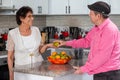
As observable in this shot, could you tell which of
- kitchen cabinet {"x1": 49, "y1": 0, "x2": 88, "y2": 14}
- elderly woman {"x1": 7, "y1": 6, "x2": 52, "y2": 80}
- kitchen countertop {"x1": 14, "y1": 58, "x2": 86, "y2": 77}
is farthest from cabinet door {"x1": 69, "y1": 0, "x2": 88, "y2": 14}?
kitchen countertop {"x1": 14, "y1": 58, "x2": 86, "y2": 77}

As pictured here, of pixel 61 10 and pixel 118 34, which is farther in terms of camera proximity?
pixel 61 10

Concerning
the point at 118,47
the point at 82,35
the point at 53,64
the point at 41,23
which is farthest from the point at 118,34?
the point at 41,23

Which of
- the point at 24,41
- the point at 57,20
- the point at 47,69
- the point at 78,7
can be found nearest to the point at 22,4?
the point at 78,7

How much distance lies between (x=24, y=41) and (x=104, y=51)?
1026mm

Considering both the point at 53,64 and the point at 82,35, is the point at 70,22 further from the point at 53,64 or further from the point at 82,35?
the point at 53,64

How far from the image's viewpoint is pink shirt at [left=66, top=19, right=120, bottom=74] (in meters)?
2.27

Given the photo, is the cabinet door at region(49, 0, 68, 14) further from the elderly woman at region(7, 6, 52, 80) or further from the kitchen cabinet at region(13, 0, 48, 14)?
the elderly woman at region(7, 6, 52, 80)

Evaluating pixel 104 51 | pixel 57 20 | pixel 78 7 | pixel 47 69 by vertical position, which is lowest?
pixel 47 69

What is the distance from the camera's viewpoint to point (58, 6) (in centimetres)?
477

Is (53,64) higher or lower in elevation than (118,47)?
lower

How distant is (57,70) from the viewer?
253 centimetres

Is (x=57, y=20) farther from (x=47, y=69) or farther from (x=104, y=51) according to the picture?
(x=104, y=51)

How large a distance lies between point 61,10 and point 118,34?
2506 millimetres

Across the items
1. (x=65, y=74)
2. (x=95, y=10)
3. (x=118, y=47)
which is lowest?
(x=65, y=74)
